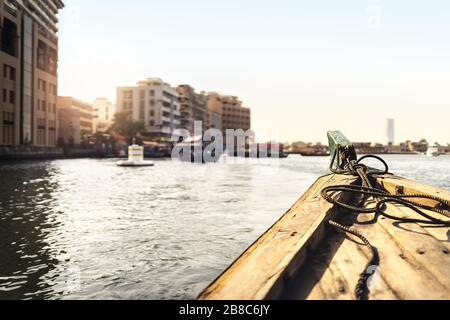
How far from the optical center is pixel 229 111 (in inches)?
6939

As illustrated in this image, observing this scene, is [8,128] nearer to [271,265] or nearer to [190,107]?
[271,265]

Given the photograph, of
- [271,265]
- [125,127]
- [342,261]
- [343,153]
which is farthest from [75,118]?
[271,265]

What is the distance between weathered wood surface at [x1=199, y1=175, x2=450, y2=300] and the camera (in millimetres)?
2350

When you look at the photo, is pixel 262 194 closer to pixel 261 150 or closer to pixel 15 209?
pixel 15 209

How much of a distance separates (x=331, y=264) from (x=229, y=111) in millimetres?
174671

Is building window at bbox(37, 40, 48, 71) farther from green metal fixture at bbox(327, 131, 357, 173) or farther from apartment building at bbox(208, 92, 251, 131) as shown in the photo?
apartment building at bbox(208, 92, 251, 131)

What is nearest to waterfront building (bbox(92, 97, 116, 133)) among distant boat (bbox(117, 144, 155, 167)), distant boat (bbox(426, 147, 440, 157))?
distant boat (bbox(117, 144, 155, 167))

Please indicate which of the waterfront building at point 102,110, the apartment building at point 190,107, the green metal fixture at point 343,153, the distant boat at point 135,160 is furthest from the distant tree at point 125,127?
the green metal fixture at point 343,153

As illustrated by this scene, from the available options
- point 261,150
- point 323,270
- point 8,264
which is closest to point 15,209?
point 8,264

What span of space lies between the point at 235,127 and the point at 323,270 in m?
173

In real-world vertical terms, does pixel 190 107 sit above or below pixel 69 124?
above

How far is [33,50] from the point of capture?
59469mm
